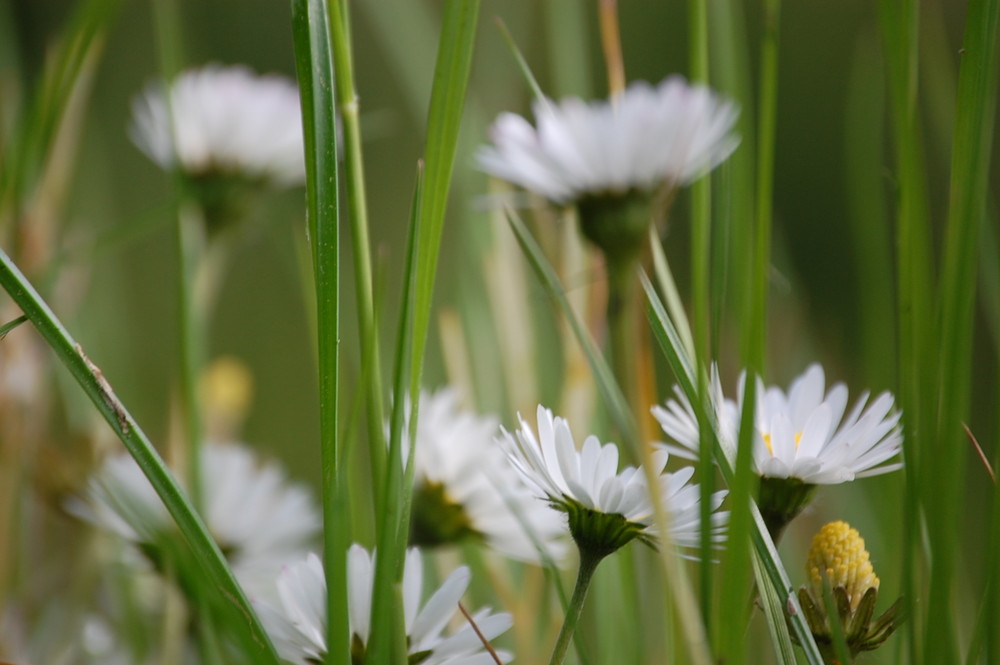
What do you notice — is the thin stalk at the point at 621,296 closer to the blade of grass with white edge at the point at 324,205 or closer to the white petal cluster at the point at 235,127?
the blade of grass with white edge at the point at 324,205

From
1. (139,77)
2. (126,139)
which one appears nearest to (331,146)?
(139,77)

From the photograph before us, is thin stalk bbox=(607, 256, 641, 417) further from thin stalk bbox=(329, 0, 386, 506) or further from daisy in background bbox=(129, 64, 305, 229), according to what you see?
daisy in background bbox=(129, 64, 305, 229)

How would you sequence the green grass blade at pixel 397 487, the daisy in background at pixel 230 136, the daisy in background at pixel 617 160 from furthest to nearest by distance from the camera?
1. the daisy in background at pixel 230 136
2. the daisy in background at pixel 617 160
3. the green grass blade at pixel 397 487

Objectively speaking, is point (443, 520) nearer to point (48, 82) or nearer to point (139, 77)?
point (48, 82)

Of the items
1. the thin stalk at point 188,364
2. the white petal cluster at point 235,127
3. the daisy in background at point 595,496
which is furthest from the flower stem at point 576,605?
the white petal cluster at point 235,127

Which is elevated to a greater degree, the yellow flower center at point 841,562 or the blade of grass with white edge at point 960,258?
the blade of grass with white edge at point 960,258

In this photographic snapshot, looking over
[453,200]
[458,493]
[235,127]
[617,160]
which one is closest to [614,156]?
[617,160]
